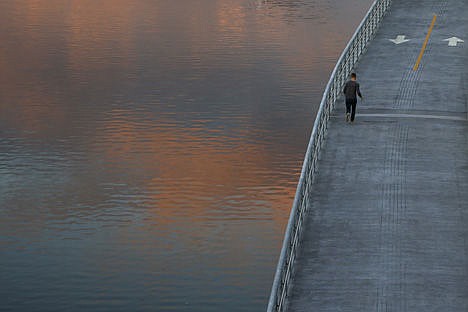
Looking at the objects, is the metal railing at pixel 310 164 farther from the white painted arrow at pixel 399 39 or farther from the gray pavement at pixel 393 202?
the white painted arrow at pixel 399 39

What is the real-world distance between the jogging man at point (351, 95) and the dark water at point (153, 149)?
217 inches

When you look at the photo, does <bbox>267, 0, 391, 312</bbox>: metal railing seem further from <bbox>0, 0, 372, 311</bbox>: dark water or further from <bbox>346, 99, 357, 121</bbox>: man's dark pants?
<bbox>0, 0, 372, 311</bbox>: dark water

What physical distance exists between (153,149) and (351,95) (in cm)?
1619

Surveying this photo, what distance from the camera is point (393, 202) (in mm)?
24797

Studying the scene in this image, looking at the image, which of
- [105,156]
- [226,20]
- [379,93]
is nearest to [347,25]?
[226,20]

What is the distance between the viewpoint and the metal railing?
19125 millimetres

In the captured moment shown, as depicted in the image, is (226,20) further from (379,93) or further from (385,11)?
(379,93)

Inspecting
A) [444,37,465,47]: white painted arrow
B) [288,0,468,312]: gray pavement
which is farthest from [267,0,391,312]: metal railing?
[444,37,465,47]: white painted arrow

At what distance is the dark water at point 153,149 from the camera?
3128 cm

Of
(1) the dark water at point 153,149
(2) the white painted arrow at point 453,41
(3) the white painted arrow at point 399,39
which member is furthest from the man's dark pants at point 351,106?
(2) the white painted arrow at point 453,41

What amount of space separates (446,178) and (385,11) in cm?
2682

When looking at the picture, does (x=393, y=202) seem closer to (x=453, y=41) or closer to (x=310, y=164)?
(x=310, y=164)

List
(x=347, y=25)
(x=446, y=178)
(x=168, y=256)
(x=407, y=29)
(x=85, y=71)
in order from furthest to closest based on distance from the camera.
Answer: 1. (x=347, y=25)
2. (x=85, y=71)
3. (x=407, y=29)
4. (x=168, y=256)
5. (x=446, y=178)

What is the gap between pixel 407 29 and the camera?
47.9m
